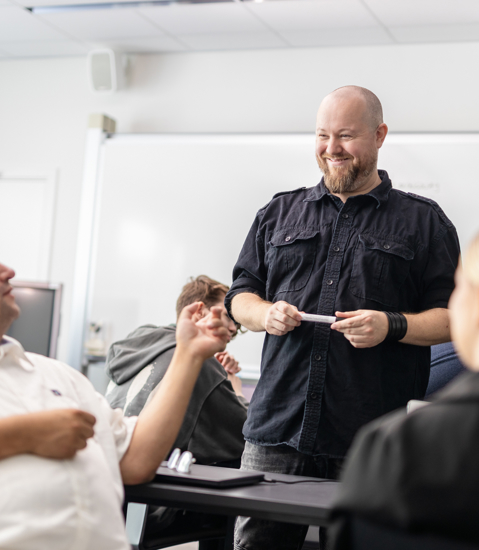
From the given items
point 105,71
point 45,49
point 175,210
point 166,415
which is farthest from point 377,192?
point 45,49

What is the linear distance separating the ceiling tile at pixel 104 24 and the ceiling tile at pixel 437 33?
1442mm

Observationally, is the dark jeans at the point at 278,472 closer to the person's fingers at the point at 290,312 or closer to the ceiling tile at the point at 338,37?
the person's fingers at the point at 290,312

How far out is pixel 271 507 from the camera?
1.20 meters

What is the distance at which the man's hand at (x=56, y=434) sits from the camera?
45.4 inches

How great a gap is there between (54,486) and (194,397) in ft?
4.23

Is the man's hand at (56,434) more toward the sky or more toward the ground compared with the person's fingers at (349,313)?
more toward the ground

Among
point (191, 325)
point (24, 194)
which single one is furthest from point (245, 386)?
point (191, 325)

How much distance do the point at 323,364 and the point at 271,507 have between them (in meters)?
0.59

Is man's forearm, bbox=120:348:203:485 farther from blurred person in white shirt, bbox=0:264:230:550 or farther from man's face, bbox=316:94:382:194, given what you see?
man's face, bbox=316:94:382:194

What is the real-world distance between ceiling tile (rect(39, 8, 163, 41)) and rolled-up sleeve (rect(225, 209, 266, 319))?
247 cm

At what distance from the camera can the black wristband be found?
1654mm

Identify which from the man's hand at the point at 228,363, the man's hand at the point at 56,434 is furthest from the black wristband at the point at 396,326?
A: the man's hand at the point at 228,363

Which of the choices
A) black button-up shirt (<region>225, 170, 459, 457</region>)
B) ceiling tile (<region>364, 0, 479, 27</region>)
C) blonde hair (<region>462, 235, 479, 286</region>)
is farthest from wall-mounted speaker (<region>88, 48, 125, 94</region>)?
blonde hair (<region>462, 235, 479, 286</region>)

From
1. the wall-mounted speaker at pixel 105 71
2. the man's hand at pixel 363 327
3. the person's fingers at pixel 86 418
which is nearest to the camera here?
the person's fingers at pixel 86 418
